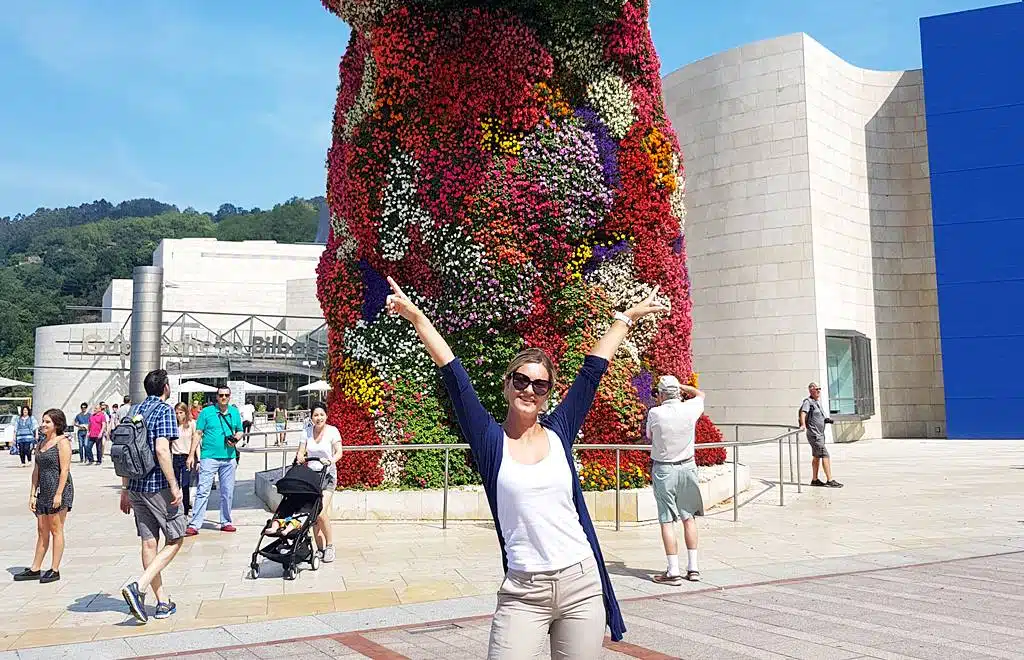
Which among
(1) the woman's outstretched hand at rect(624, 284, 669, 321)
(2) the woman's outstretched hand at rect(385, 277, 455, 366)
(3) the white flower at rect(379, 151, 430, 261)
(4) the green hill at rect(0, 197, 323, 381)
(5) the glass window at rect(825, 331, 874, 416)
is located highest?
(4) the green hill at rect(0, 197, 323, 381)

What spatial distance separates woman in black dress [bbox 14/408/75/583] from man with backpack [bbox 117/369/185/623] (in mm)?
1647

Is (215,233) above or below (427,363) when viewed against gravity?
above

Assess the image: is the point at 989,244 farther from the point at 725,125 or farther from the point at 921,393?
the point at 725,125

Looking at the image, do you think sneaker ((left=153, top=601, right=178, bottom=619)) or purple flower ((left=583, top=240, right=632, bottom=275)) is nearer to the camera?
sneaker ((left=153, top=601, right=178, bottom=619))

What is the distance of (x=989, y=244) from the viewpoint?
1124 inches

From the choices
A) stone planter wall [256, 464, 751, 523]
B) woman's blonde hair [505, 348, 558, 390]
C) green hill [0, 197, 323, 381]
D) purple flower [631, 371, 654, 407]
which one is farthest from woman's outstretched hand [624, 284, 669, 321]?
green hill [0, 197, 323, 381]

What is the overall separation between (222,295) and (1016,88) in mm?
44760

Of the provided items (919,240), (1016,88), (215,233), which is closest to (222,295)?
(919,240)

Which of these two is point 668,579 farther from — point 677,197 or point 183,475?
point 677,197

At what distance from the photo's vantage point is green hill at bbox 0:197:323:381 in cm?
8900

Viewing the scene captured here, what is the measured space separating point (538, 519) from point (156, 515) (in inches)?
166

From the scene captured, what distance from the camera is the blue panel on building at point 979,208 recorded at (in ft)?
92.0

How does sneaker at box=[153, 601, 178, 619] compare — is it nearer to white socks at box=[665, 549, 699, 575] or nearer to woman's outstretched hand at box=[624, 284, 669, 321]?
white socks at box=[665, 549, 699, 575]

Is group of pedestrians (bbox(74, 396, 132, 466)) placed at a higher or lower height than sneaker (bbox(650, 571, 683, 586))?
higher
